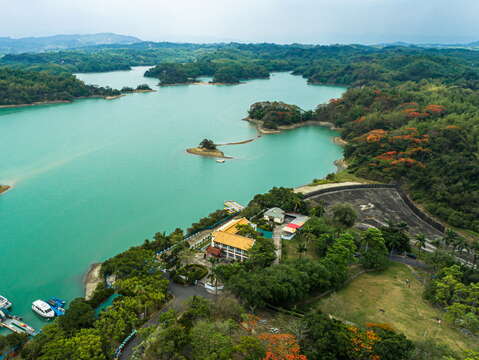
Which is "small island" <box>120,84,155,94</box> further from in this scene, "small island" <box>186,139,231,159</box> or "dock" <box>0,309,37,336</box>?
"dock" <box>0,309,37,336</box>

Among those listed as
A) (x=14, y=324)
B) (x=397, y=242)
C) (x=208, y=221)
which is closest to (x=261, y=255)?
(x=208, y=221)

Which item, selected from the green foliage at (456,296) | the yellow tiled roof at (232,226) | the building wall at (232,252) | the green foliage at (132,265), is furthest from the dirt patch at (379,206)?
the green foliage at (132,265)

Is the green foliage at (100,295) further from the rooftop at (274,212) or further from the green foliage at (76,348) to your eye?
the rooftop at (274,212)

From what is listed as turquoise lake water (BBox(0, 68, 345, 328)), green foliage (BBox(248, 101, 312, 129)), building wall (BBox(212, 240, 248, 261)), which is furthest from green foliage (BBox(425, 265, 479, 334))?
green foliage (BBox(248, 101, 312, 129))

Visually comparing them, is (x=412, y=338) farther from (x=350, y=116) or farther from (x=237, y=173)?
(x=350, y=116)

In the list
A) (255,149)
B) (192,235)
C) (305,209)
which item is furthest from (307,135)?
(192,235)

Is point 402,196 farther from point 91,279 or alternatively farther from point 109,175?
point 109,175

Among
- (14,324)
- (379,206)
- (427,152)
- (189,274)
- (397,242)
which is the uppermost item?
(427,152)
